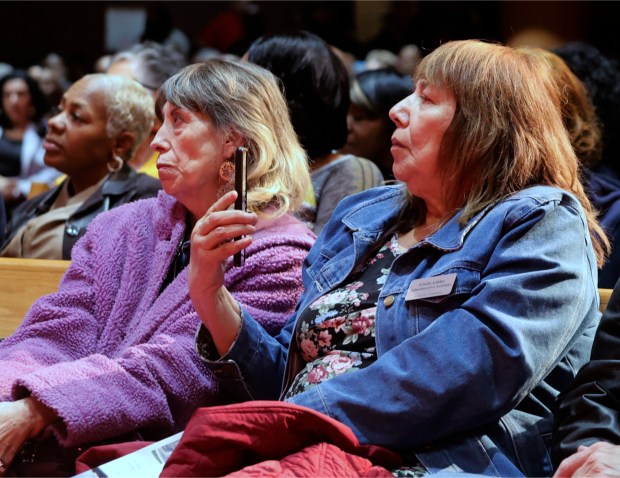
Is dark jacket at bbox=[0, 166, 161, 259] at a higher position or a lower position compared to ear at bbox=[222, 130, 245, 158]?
lower

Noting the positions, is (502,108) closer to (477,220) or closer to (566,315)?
(477,220)

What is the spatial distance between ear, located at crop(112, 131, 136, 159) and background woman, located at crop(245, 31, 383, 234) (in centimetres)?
75

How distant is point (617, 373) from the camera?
5.55 feet

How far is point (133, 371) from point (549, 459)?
0.90 meters

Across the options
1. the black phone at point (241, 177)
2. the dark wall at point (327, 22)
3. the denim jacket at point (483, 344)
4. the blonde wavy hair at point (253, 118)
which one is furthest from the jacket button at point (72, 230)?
the dark wall at point (327, 22)

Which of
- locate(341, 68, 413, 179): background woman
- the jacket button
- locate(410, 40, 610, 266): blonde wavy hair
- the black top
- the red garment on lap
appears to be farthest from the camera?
the black top

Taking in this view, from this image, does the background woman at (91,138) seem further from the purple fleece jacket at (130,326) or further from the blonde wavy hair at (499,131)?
the blonde wavy hair at (499,131)

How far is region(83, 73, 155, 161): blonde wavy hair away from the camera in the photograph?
12.3 feet

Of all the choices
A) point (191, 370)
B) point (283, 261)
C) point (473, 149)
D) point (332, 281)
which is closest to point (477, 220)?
point (473, 149)

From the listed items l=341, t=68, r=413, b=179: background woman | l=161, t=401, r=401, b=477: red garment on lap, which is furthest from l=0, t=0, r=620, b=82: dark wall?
l=161, t=401, r=401, b=477: red garment on lap

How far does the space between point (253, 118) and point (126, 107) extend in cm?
154

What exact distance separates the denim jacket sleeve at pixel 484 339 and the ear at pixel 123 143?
2186 millimetres

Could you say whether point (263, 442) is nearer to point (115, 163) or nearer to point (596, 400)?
point (596, 400)

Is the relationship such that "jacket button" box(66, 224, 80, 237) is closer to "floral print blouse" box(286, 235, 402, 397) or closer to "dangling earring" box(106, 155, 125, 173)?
"dangling earring" box(106, 155, 125, 173)
